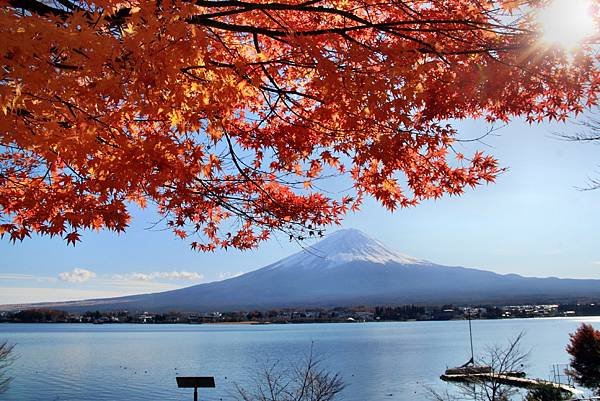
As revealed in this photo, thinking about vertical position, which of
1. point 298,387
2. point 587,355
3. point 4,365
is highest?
point 4,365

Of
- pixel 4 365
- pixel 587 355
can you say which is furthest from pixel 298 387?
pixel 4 365

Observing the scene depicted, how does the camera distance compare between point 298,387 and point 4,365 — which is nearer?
point 4,365

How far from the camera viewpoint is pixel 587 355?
83.4ft

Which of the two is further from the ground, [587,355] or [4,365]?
[4,365]

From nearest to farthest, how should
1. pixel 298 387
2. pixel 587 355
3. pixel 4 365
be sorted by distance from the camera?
pixel 4 365 < pixel 587 355 < pixel 298 387

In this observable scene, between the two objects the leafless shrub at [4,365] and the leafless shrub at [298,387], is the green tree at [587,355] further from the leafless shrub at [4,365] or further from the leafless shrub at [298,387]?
the leafless shrub at [4,365]

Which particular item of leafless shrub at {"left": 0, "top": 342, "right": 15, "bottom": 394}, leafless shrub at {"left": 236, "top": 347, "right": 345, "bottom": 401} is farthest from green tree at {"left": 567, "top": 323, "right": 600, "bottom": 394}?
leafless shrub at {"left": 0, "top": 342, "right": 15, "bottom": 394}

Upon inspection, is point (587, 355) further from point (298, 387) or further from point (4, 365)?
point (4, 365)

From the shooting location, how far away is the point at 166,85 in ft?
9.94

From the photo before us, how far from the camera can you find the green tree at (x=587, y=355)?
2467 centimetres

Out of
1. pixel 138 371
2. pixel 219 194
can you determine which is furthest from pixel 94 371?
pixel 219 194

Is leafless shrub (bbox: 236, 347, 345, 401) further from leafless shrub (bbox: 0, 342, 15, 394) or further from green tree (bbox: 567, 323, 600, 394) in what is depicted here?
green tree (bbox: 567, 323, 600, 394)

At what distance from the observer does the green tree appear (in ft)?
80.9

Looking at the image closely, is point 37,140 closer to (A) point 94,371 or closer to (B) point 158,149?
(B) point 158,149
